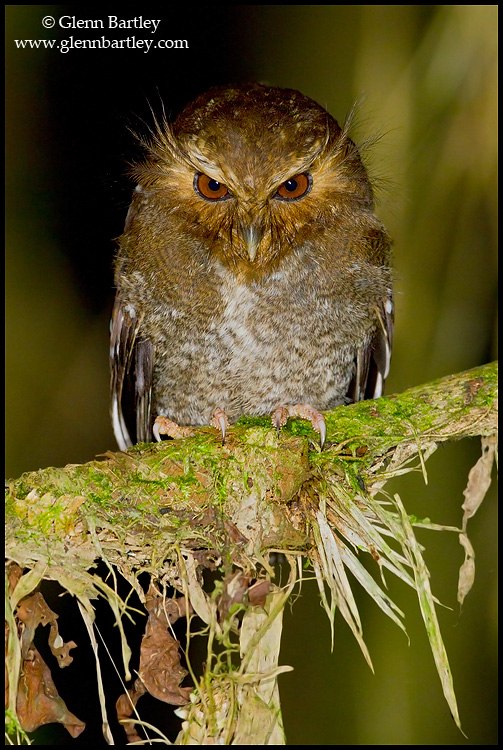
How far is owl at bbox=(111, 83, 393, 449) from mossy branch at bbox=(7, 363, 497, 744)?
0.55 feet

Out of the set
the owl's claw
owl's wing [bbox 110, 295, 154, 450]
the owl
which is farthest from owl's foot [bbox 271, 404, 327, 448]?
owl's wing [bbox 110, 295, 154, 450]

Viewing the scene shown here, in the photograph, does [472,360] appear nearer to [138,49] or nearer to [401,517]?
[401,517]

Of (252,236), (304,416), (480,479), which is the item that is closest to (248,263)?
(252,236)

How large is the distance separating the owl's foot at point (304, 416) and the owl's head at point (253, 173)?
0.47 m

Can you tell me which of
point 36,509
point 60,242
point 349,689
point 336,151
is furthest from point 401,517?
point 60,242

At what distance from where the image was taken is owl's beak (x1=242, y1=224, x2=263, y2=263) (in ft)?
6.34

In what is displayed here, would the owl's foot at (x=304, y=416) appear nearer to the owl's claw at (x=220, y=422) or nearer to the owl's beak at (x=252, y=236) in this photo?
the owl's claw at (x=220, y=422)

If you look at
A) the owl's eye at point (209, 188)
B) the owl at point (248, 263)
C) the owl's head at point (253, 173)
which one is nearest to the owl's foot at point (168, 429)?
the owl at point (248, 263)

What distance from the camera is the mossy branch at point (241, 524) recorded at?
4.79 ft

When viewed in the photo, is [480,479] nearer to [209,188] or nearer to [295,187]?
[295,187]

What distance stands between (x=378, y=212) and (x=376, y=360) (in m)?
0.58

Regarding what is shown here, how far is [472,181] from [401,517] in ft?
5.44

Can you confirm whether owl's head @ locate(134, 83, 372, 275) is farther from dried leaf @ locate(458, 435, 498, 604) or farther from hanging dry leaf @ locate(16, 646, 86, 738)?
hanging dry leaf @ locate(16, 646, 86, 738)

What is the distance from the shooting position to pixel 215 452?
1694 millimetres
